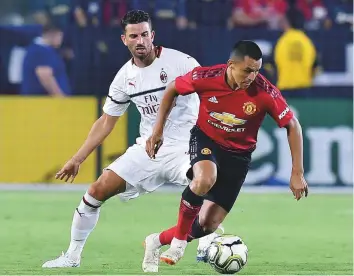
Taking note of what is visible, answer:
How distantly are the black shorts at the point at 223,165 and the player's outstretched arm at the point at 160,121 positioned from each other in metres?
0.33

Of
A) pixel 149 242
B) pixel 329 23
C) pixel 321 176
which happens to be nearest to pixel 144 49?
pixel 149 242

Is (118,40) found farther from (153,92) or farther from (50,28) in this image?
(153,92)

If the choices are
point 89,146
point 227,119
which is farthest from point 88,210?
point 227,119

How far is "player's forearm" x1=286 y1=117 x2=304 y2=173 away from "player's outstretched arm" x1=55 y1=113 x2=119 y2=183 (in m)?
1.67

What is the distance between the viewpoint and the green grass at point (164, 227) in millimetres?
8992

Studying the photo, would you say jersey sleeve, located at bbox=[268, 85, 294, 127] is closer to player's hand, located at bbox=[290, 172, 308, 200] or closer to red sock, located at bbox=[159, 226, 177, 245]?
player's hand, located at bbox=[290, 172, 308, 200]

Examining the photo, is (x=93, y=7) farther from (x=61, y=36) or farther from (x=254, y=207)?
(x=254, y=207)

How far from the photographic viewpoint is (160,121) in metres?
8.51

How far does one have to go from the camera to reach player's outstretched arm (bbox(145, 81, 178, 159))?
846 centimetres

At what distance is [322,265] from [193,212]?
1.24m

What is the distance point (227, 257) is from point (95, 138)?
5.12ft

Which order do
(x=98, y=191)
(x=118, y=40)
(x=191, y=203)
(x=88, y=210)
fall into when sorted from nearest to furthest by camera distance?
(x=191, y=203), (x=98, y=191), (x=88, y=210), (x=118, y=40)

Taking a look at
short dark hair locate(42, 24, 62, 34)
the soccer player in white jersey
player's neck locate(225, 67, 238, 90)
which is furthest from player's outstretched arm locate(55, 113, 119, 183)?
short dark hair locate(42, 24, 62, 34)

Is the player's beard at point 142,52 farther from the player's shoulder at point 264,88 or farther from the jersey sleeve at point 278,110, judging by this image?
the jersey sleeve at point 278,110
